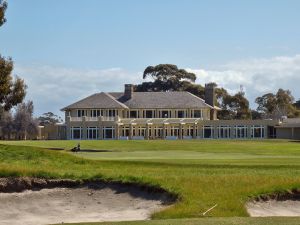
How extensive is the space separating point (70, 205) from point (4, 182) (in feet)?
8.00

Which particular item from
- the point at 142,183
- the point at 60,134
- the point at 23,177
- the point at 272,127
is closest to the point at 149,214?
the point at 142,183

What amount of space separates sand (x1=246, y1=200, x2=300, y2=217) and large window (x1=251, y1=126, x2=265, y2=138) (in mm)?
90033

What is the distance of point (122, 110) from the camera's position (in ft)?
379

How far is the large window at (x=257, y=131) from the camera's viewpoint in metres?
108

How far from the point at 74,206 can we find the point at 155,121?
9448 cm

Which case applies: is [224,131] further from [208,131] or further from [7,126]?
[7,126]

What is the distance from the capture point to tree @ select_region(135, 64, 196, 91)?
140125 millimetres

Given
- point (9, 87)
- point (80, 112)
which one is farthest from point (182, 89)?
point (9, 87)

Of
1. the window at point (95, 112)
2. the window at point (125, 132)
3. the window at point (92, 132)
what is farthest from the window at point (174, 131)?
the window at point (95, 112)

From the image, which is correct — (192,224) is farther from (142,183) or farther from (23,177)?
(23,177)

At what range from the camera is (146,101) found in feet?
385

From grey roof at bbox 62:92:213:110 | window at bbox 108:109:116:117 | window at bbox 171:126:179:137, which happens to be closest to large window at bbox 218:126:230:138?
grey roof at bbox 62:92:213:110

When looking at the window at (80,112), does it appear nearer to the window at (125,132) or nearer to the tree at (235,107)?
the window at (125,132)

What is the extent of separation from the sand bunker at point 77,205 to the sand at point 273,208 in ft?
8.00
